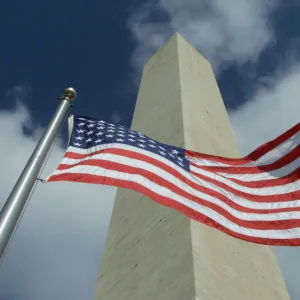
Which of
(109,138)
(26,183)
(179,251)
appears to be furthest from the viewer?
(109,138)

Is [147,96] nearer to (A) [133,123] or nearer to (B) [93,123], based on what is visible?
(A) [133,123]

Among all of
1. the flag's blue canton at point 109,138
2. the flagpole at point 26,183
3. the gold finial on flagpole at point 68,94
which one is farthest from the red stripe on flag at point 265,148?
the flagpole at point 26,183

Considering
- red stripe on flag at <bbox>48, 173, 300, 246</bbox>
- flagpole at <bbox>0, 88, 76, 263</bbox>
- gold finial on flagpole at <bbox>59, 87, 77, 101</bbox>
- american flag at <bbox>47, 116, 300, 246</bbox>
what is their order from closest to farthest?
1. flagpole at <bbox>0, 88, 76, 263</bbox>
2. red stripe on flag at <bbox>48, 173, 300, 246</bbox>
3. american flag at <bbox>47, 116, 300, 246</bbox>
4. gold finial on flagpole at <bbox>59, 87, 77, 101</bbox>

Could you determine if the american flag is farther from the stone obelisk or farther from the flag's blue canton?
the stone obelisk

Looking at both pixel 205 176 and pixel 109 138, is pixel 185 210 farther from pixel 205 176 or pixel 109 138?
pixel 109 138

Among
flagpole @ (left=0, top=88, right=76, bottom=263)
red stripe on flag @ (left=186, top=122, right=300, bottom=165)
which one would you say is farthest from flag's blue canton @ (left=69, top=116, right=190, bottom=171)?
red stripe on flag @ (left=186, top=122, right=300, bottom=165)

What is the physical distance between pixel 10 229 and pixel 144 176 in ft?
9.28

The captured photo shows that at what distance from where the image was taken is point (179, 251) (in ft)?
28.6

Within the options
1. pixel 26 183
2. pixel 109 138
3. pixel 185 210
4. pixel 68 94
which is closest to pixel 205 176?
pixel 185 210

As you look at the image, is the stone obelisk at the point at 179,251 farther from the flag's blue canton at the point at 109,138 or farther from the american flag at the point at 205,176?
the flag's blue canton at the point at 109,138

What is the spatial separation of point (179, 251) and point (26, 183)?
3.26 meters

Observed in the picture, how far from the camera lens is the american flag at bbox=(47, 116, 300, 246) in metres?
7.83

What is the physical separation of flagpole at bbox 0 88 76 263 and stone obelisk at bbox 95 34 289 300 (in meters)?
2.87

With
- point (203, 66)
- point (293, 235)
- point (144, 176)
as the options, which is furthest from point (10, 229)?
point (203, 66)
